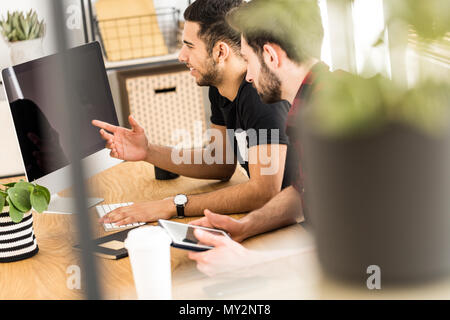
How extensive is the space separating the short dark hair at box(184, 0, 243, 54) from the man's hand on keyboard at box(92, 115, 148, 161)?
367 mm

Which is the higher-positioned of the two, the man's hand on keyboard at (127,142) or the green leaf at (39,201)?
the green leaf at (39,201)

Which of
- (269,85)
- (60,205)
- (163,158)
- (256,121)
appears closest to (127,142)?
(163,158)

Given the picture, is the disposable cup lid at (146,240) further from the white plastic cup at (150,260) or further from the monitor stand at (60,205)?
the monitor stand at (60,205)

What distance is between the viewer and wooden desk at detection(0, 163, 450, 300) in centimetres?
55

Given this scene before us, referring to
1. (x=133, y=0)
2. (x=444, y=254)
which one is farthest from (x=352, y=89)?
(x=133, y=0)

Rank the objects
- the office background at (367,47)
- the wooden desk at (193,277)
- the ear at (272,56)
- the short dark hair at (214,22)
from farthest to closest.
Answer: the short dark hair at (214,22) → the ear at (272,56) → the wooden desk at (193,277) → the office background at (367,47)

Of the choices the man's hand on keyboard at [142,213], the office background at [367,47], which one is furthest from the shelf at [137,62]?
the office background at [367,47]

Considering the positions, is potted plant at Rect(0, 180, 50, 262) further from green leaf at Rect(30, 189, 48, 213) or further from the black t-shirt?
the black t-shirt

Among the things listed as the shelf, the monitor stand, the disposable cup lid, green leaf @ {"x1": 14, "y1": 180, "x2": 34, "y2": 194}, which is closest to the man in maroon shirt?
the disposable cup lid

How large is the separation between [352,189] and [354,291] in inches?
5.0

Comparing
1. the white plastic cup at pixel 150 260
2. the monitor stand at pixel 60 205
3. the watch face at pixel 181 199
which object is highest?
the white plastic cup at pixel 150 260

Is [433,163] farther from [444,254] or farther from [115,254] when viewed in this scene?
[115,254]

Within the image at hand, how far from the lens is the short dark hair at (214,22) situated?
1842 mm

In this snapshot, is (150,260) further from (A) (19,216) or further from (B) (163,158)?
(B) (163,158)
